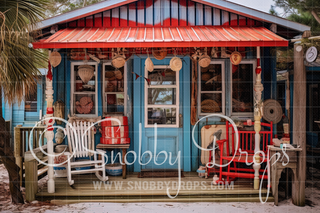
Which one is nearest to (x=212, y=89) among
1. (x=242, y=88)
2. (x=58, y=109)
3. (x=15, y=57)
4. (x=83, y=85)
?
(x=242, y=88)

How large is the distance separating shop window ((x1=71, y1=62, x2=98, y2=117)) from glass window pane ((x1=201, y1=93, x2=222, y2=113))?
2395mm

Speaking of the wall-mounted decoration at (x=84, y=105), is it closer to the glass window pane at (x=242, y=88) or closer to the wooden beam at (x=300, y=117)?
the glass window pane at (x=242, y=88)

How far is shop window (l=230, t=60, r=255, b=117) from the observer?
5.83m

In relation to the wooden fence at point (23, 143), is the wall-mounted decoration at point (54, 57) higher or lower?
higher

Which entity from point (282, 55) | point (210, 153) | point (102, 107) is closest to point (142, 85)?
point (102, 107)

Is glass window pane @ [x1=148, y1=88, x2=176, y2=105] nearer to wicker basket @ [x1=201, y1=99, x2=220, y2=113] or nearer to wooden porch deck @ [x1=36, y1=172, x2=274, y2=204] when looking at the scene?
wicker basket @ [x1=201, y1=99, x2=220, y2=113]

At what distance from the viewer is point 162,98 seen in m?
5.76

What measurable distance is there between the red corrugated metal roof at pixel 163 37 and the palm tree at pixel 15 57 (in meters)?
0.29

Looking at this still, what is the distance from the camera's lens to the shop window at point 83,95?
5793 millimetres

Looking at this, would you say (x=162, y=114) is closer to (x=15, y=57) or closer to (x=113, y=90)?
(x=113, y=90)

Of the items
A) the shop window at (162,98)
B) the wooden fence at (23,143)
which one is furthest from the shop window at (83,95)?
the shop window at (162,98)

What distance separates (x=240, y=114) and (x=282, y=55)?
135 inches

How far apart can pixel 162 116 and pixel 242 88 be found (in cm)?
191

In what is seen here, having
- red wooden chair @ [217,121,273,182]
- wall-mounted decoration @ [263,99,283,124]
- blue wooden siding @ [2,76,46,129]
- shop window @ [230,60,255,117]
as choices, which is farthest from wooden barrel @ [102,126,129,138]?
blue wooden siding @ [2,76,46,129]
